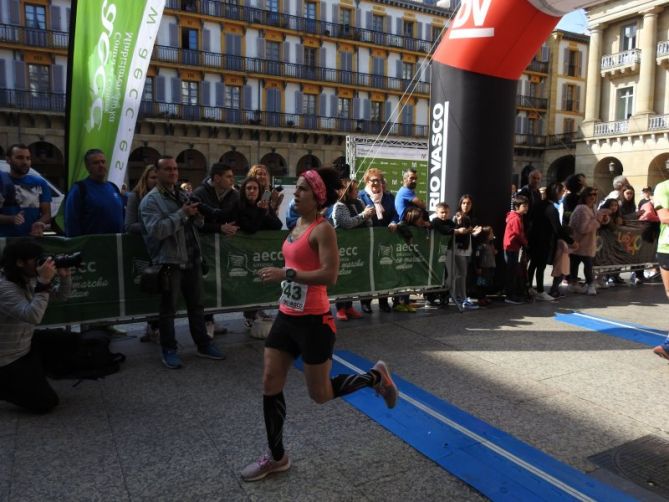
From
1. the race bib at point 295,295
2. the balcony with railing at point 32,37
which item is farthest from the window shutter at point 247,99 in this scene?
the race bib at point 295,295

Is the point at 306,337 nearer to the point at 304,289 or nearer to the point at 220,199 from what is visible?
the point at 304,289

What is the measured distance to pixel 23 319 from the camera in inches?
143

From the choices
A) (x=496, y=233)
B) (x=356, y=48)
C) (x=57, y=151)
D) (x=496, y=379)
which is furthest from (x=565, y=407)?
(x=356, y=48)

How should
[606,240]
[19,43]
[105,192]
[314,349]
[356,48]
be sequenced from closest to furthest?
[314,349] → [105,192] → [606,240] → [19,43] → [356,48]

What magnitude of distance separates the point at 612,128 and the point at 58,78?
121 ft

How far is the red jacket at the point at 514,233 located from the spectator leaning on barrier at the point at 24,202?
20.2 feet

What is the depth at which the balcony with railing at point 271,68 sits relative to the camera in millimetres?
35750

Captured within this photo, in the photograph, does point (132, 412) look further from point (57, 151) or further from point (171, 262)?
point (57, 151)

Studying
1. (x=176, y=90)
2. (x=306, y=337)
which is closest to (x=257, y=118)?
(x=176, y=90)

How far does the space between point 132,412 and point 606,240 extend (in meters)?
8.94

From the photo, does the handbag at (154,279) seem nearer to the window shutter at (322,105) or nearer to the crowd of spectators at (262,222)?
the crowd of spectators at (262,222)

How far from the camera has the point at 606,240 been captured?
9.80m

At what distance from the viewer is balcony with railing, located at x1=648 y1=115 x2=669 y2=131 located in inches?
1296

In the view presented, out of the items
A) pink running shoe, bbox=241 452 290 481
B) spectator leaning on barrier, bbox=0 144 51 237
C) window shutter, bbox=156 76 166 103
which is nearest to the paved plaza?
pink running shoe, bbox=241 452 290 481
